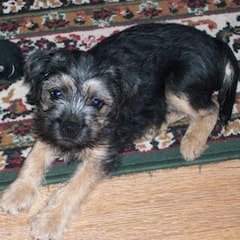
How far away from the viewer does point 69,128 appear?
2.57 meters

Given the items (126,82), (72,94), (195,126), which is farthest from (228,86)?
(72,94)

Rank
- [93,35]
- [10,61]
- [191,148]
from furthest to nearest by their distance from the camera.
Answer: [93,35]
[10,61]
[191,148]

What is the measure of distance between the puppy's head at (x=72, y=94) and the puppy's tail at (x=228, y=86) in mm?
746

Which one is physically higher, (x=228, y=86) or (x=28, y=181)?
(x=228, y=86)

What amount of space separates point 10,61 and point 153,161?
1049 mm

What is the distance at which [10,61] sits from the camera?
10.4 ft

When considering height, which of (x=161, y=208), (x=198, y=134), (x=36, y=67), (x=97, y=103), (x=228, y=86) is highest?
(x=36, y=67)

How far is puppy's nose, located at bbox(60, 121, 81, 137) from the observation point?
2568mm

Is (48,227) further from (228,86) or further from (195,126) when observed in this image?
(228,86)

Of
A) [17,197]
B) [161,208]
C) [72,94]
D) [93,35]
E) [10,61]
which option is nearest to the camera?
[72,94]

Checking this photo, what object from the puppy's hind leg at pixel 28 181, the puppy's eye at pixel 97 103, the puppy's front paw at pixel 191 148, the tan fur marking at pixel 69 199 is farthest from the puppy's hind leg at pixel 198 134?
the puppy's hind leg at pixel 28 181

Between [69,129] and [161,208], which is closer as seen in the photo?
[69,129]

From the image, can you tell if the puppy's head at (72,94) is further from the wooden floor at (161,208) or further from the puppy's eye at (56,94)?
the wooden floor at (161,208)

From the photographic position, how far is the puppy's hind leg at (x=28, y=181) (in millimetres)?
2703
